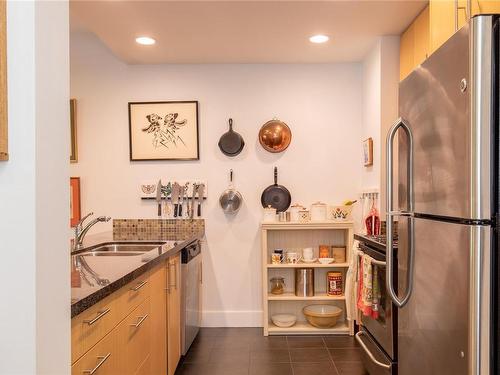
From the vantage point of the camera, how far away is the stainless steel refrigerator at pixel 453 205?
1.25 metres

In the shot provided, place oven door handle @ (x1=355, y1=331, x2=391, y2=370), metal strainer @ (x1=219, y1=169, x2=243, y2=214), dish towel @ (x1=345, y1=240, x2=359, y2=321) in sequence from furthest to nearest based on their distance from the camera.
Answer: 1. metal strainer @ (x1=219, y1=169, x2=243, y2=214)
2. dish towel @ (x1=345, y1=240, x2=359, y2=321)
3. oven door handle @ (x1=355, y1=331, x2=391, y2=370)

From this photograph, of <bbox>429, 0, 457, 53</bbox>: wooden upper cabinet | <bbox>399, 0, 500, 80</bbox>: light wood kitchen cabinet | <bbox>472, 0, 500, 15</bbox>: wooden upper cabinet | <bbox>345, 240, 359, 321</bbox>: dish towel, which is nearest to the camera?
<bbox>472, 0, 500, 15</bbox>: wooden upper cabinet

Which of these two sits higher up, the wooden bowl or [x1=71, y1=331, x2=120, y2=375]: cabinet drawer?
[x1=71, y1=331, x2=120, y2=375]: cabinet drawer

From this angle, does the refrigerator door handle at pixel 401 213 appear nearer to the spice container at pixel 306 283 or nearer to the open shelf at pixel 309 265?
the open shelf at pixel 309 265

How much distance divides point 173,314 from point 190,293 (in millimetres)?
532

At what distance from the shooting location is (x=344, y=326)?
3859 mm

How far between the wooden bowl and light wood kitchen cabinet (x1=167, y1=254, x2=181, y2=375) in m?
1.30

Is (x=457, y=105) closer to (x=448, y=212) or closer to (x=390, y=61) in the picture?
(x=448, y=212)

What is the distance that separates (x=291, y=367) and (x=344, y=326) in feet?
3.12

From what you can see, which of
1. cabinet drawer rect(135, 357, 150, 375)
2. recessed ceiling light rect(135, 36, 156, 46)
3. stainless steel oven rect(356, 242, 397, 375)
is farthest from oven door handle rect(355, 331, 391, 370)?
recessed ceiling light rect(135, 36, 156, 46)

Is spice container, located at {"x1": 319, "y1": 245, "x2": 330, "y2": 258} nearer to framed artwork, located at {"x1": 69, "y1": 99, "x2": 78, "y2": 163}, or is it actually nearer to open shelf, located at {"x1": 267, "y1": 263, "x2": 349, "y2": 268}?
open shelf, located at {"x1": 267, "y1": 263, "x2": 349, "y2": 268}

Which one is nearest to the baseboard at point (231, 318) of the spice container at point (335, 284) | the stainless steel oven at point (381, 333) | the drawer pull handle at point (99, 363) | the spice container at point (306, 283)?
the spice container at point (306, 283)

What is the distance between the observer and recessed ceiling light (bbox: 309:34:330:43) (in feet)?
11.0

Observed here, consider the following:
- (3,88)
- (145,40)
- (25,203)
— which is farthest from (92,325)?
(145,40)
